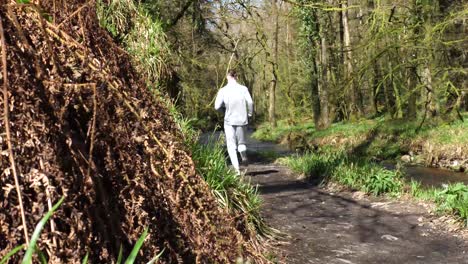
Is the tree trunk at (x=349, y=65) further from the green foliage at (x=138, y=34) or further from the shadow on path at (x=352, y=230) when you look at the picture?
the green foliage at (x=138, y=34)

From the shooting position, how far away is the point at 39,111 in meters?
2.20

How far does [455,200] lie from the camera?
22.9 feet

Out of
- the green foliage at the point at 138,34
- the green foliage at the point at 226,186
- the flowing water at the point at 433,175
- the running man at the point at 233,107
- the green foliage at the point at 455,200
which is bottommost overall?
the flowing water at the point at 433,175

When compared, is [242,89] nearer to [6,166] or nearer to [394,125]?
[6,166]

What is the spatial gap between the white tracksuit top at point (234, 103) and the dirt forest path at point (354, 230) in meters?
1.36

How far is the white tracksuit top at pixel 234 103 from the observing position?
9.01m

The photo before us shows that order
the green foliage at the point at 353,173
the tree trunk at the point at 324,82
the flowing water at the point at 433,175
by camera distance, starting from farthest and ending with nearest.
A: the tree trunk at the point at 324,82 < the flowing water at the point at 433,175 < the green foliage at the point at 353,173

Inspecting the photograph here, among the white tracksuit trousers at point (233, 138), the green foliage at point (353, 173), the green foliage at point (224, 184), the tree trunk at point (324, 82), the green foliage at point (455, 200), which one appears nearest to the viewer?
the green foliage at point (224, 184)

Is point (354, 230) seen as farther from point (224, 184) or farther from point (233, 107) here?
point (233, 107)

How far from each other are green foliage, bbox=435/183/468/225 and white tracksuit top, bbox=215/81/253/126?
3426 millimetres

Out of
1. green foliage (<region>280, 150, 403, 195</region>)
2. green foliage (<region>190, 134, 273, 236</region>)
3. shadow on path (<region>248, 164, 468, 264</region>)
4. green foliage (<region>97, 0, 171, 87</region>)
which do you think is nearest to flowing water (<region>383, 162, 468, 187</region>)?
green foliage (<region>280, 150, 403, 195</region>)

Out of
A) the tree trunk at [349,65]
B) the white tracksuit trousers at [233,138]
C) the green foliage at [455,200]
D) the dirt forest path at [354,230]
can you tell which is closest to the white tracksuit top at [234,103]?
the white tracksuit trousers at [233,138]

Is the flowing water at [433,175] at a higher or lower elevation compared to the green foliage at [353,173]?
lower

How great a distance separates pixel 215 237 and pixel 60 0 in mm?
1606
